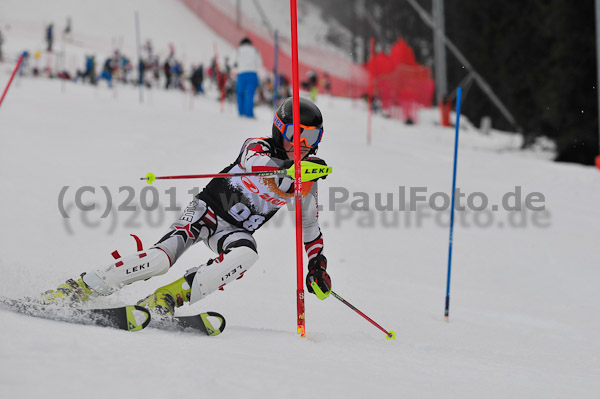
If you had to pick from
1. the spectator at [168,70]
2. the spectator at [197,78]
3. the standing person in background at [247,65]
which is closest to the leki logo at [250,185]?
the standing person in background at [247,65]

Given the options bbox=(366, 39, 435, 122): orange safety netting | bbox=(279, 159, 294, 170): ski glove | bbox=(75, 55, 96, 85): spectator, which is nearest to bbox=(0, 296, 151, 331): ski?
bbox=(279, 159, 294, 170): ski glove

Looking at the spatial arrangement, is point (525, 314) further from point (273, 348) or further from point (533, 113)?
point (533, 113)

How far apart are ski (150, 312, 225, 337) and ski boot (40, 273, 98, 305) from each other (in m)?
0.48

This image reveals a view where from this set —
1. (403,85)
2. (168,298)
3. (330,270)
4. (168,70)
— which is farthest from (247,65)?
(403,85)

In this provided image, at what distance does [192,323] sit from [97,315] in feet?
A: 1.61

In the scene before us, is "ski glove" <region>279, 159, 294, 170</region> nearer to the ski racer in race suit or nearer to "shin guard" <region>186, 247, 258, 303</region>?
the ski racer in race suit

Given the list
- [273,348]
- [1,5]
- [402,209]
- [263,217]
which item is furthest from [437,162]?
[1,5]

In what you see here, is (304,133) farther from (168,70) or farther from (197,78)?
(168,70)

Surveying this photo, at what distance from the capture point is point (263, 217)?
384 centimetres

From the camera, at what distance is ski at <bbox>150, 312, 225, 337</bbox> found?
3178 mm

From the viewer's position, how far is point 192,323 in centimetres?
319

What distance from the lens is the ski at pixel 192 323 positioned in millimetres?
3178

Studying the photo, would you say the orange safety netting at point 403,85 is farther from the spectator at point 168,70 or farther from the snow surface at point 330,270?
the snow surface at point 330,270

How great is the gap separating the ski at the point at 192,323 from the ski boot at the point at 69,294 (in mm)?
476
